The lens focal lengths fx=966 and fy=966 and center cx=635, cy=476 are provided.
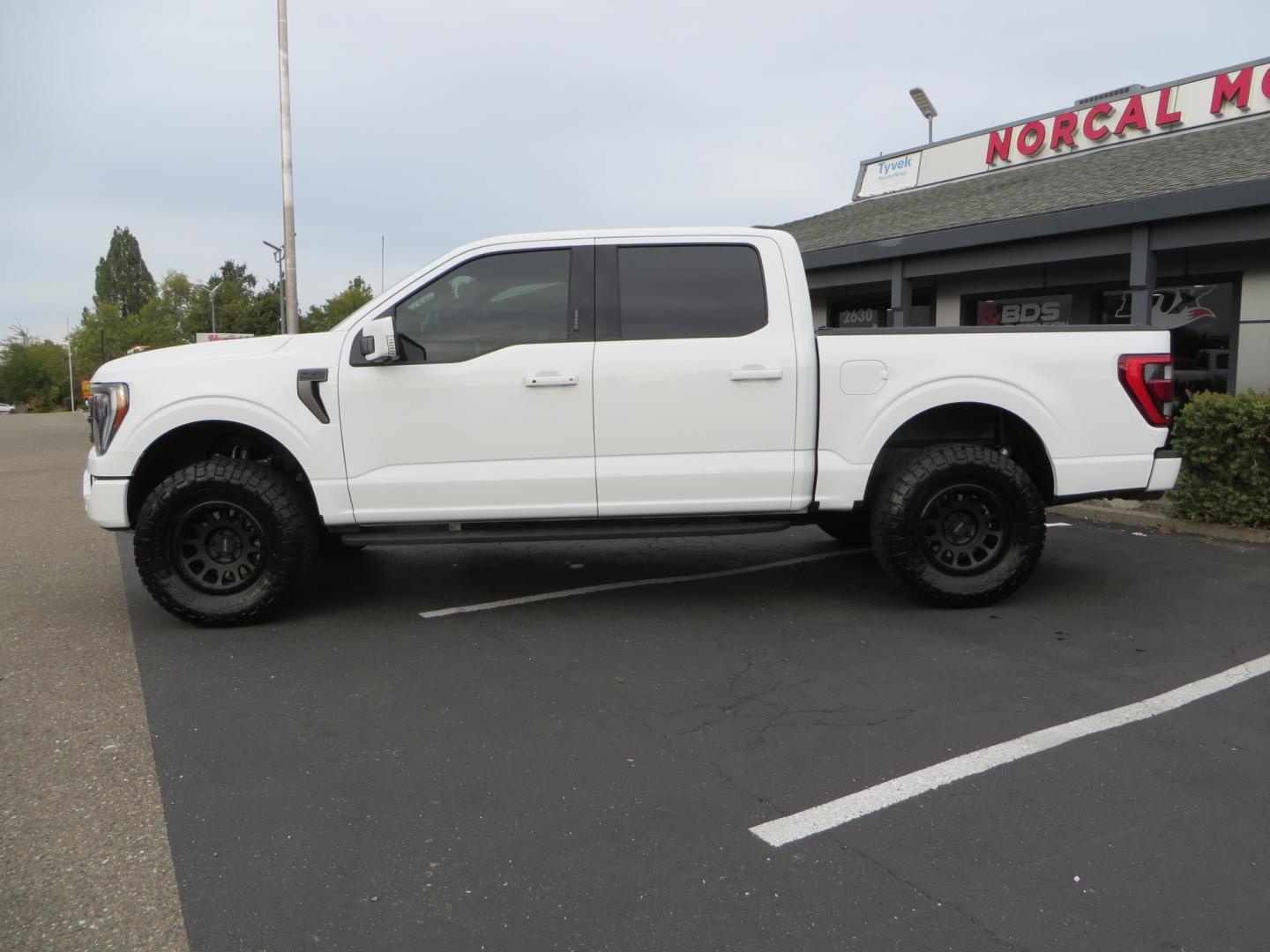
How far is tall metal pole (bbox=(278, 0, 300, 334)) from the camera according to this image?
2062cm

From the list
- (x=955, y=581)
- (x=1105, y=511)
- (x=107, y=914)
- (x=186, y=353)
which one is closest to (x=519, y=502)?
(x=186, y=353)

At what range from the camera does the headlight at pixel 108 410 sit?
5.05 metres

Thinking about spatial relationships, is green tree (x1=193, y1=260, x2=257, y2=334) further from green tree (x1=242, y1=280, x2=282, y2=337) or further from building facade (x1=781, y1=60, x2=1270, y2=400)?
building facade (x1=781, y1=60, x2=1270, y2=400)

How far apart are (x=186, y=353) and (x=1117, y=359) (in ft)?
16.5

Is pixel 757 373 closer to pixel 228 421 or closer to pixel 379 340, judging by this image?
pixel 379 340

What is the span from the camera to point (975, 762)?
3.46 metres

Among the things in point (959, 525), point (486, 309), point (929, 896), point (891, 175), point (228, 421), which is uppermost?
point (891, 175)

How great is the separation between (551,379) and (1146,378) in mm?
3242

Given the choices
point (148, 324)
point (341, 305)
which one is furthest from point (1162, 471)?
point (148, 324)

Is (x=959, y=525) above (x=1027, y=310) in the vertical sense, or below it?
below

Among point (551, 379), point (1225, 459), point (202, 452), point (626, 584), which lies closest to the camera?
point (551, 379)

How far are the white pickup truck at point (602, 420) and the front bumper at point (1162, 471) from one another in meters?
0.01

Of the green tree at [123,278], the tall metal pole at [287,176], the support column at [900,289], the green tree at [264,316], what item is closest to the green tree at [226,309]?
the green tree at [264,316]

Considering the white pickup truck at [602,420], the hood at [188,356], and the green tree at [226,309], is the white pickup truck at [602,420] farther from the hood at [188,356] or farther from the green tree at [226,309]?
the green tree at [226,309]
